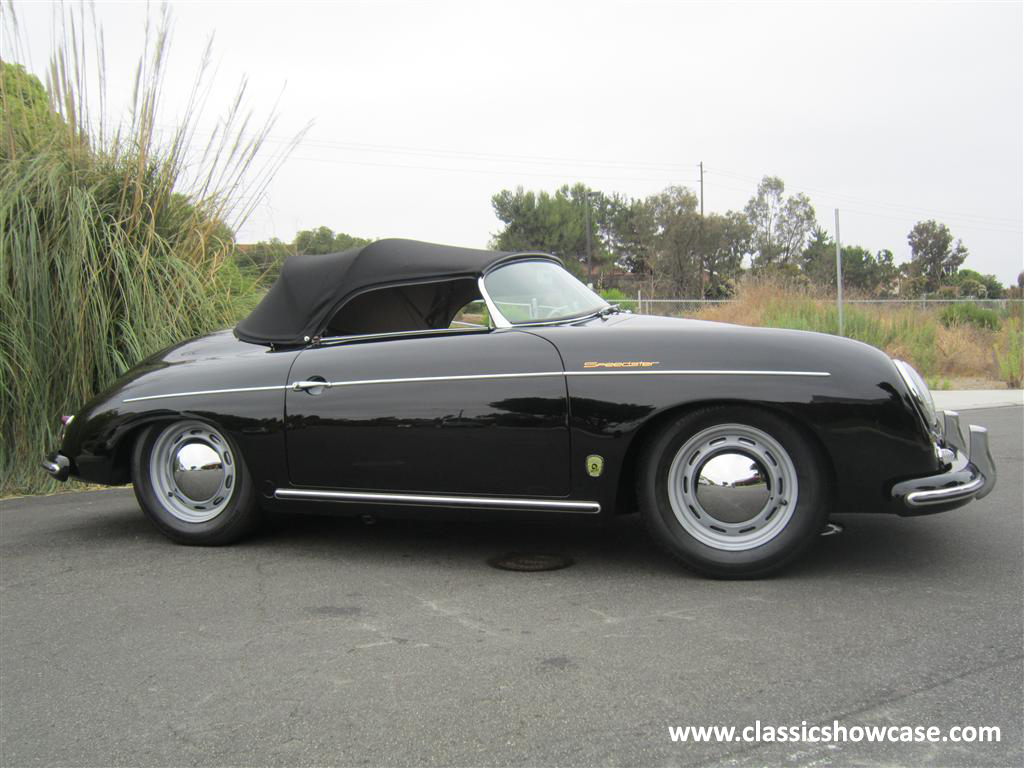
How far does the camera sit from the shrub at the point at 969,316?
17.5 meters

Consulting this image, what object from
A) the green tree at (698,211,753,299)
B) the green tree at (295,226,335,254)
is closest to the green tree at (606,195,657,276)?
the green tree at (698,211,753,299)

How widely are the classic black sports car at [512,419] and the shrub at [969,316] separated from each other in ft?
50.2

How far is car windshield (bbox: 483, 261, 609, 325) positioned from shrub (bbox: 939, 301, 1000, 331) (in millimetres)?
14957

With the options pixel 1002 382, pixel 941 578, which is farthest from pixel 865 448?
pixel 1002 382

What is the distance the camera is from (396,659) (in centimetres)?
287

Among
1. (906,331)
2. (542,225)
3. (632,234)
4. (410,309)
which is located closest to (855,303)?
(906,331)

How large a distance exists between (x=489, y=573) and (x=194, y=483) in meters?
1.59

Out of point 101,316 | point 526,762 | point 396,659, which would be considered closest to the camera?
point 526,762

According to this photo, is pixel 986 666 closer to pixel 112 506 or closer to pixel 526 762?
pixel 526 762

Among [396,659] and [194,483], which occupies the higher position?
[194,483]

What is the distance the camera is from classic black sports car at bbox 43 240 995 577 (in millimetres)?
3377

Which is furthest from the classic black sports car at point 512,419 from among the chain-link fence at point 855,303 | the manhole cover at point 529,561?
the chain-link fence at point 855,303

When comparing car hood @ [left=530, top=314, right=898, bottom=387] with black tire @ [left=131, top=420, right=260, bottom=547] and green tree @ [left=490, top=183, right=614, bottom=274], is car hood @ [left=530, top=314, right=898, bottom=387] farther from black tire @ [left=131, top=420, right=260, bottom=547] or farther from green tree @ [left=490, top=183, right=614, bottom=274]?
green tree @ [left=490, top=183, right=614, bottom=274]

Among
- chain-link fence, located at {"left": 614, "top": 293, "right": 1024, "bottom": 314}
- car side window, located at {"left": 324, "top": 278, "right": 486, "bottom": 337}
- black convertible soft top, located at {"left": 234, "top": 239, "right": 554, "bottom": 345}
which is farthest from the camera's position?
chain-link fence, located at {"left": 614, "top": 293, "right": 1024, "bottom": 314}
